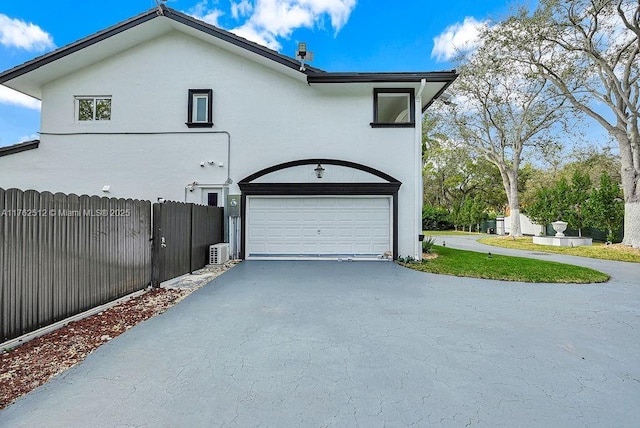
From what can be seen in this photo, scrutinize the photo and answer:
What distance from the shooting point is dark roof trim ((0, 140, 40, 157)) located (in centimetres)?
994

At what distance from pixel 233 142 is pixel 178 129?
188 cm

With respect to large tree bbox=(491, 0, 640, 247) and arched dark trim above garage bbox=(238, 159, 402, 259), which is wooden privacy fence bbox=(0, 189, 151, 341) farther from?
large tree bbox=(491, 0, 640, 247)

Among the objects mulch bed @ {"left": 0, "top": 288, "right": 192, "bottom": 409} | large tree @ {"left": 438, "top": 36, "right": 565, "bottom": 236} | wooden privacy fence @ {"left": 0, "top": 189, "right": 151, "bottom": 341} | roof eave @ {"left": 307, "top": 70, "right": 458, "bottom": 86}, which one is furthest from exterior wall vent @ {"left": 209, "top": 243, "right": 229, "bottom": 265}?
large tree @ {"left": 438, "top": 36, "right": 565, "bottom": 236}

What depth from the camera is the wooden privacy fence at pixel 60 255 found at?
11.0ft

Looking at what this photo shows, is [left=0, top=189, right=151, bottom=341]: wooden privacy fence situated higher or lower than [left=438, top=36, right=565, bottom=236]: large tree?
lower

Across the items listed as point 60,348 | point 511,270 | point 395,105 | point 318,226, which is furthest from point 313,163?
point 60,348

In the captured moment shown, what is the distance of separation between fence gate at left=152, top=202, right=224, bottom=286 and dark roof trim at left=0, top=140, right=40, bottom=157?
6.70m

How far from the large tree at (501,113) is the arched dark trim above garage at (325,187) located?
35.5ft

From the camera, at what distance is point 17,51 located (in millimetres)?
15766

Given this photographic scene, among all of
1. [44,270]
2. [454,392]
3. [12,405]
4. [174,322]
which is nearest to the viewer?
[12,405]

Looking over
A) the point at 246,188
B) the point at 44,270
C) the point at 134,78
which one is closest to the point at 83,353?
the point at 44,270

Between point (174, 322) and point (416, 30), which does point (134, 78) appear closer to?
point (174, 322)

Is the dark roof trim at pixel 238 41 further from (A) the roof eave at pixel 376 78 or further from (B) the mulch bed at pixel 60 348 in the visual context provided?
(B) the mulch bed at pixel 60 348

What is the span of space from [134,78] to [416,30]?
1250 cm
